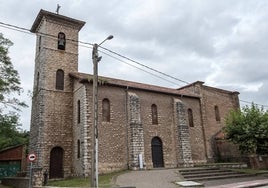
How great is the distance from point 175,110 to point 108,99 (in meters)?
7.16

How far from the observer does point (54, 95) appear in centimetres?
2323

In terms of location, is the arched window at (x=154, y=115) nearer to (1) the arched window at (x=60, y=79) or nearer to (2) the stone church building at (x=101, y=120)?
(2) the stone church building at (x=101, y=120)

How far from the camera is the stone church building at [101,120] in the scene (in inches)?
847

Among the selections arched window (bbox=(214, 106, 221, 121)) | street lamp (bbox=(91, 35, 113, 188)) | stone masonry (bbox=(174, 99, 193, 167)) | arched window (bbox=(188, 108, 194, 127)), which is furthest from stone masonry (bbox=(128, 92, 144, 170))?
arched window (bbox=(214, 106, 221, 121))

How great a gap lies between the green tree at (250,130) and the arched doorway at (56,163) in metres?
14.9

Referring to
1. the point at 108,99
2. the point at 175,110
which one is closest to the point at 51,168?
the point at 108,99

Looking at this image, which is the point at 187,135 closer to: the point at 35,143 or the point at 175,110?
the point at 175,110

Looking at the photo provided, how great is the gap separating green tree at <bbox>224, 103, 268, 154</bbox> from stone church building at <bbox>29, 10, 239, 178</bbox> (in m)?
3.96

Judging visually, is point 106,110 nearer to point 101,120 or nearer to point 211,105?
point 101,120

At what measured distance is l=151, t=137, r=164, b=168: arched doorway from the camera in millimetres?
23805

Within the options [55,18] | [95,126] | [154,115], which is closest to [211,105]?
[154,115]

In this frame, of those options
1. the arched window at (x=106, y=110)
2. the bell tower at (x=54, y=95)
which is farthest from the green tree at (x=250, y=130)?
the bell tower at (x=54, y=95)

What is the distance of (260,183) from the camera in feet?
54.6

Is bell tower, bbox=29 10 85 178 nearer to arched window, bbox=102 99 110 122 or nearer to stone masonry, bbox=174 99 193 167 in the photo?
arched window, bbox=102 99 110 122
